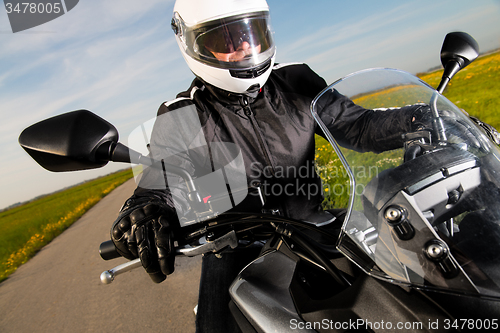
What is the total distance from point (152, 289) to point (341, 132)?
2892 mm

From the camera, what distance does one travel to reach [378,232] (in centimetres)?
71

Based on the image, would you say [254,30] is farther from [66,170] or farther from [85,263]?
[85,263]

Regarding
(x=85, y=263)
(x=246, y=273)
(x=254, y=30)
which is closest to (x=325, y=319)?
(x=246, y=273)

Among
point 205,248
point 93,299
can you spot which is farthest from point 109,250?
point 93,299

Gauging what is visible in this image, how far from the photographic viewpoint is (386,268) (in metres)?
0.68

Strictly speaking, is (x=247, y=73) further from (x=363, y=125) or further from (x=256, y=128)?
(x=363, y=125)

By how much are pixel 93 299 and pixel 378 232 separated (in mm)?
3629

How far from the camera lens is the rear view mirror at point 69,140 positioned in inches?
32.2

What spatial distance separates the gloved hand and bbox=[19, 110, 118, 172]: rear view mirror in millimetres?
227

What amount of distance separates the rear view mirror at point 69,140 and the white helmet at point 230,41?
2.98ft

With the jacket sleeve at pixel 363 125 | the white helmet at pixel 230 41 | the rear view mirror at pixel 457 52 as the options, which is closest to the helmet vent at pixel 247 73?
the white helmet at pixel 230 41

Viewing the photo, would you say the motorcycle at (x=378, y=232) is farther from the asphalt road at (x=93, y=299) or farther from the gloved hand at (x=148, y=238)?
the asphalt road at (x=93, y=299)

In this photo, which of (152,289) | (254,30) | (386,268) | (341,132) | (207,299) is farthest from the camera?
(152,289)

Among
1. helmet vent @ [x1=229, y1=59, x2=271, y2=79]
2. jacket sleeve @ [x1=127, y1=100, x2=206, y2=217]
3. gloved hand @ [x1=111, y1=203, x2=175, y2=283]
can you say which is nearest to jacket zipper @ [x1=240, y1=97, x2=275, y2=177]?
helmet vent @ [x1=229, y1=59, x2=271, y2=79]
